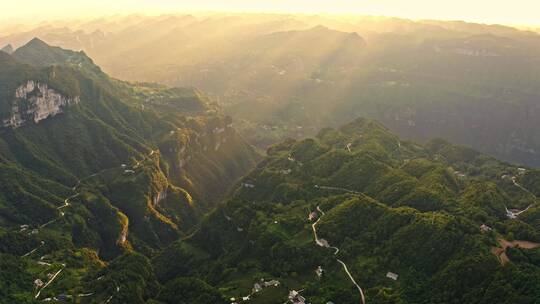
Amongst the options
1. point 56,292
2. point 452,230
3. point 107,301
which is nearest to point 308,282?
point 452,230

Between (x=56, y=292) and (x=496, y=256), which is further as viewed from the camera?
(x=56, y=292)

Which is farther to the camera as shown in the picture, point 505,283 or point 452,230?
point 452,230

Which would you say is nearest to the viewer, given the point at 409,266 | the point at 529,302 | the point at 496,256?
the point at 529,302

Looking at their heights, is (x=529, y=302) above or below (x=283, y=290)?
above

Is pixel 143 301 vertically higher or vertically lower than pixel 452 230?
lower

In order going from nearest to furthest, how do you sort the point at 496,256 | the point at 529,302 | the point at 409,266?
the point at 529,302 → the point at 496,256 → the point at 409,266

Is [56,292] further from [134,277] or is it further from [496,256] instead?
[496,256]

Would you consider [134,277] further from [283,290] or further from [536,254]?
[536,254]

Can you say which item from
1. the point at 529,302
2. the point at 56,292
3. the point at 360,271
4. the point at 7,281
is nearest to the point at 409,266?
the point at 360,271
